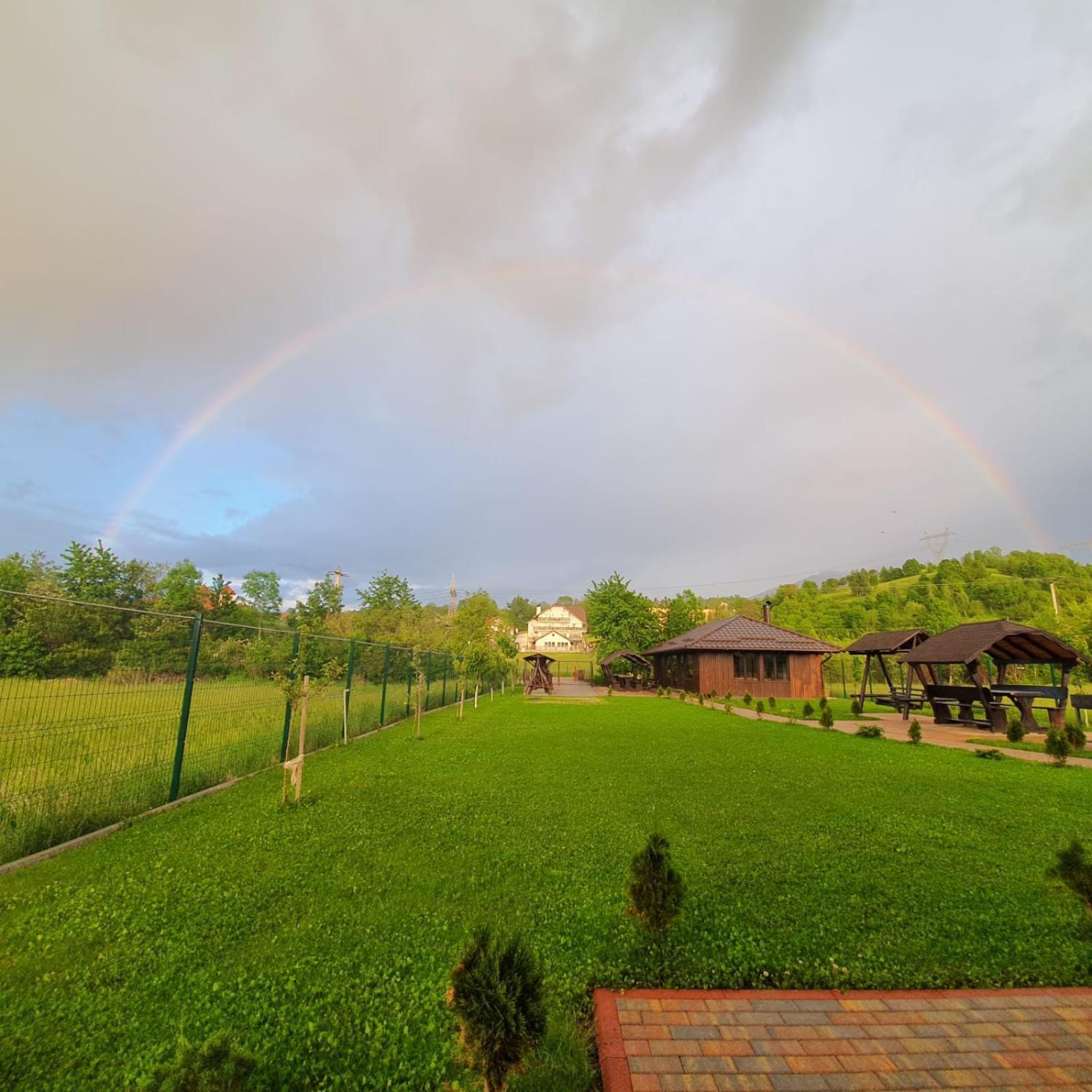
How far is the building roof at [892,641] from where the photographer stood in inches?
703

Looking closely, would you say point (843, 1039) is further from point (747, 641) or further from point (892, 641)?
point (747, 641)

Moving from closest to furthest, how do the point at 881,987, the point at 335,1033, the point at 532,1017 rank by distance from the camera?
the point at 532,1017, the point at 335,1033, the point at 881,987

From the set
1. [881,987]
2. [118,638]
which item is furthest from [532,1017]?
[118,638]

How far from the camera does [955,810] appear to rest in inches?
259

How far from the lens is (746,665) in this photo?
26.8m

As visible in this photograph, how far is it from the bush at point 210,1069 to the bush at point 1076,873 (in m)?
5.07

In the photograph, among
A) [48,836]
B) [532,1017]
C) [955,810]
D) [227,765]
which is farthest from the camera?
[227,765]

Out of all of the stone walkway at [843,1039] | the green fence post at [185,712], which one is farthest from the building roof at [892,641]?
the green fence post at [185,712]

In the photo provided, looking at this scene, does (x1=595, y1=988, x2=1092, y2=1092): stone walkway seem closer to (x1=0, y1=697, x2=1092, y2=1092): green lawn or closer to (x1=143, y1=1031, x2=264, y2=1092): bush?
(x1=0, y1=697, x2=1092, y2=1092): green lawn

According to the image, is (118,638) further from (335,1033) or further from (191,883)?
(335,1033)

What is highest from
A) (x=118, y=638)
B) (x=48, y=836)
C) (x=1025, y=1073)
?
(x=118, y=638)

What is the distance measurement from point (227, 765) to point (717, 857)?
6671mm

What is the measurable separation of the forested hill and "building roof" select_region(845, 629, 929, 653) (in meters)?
22.4

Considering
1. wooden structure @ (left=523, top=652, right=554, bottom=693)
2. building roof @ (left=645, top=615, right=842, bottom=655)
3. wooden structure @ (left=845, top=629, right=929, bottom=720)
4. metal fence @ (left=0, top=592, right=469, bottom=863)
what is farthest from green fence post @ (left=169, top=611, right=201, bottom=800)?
wooden structure @ (left=523, top=652, right=554, bottom=693)
